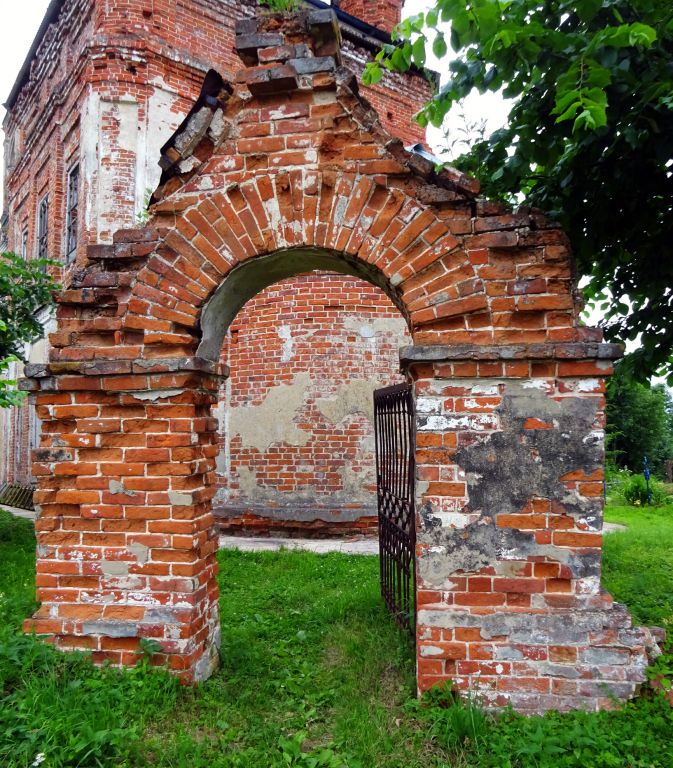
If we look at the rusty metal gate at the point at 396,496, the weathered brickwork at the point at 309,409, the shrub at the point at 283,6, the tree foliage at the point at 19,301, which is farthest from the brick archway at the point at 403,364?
the weathered brickwork at the point at 309,409

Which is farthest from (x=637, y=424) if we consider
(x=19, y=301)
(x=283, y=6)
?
(x=283, y=6)

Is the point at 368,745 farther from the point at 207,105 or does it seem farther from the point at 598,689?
the point at 207,105

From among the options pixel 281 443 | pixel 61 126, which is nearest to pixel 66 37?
pixel 61 126

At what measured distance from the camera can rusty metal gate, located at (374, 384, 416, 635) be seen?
4363mm

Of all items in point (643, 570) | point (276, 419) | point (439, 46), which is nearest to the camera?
point (439, 46)

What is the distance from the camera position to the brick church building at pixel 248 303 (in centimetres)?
923

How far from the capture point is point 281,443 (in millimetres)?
9352

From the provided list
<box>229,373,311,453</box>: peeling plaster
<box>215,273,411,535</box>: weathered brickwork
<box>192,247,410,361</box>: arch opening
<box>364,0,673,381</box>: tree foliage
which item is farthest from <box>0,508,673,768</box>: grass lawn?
<box>229,373,311,453</box>: peeling plaster

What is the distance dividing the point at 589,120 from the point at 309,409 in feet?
23.3

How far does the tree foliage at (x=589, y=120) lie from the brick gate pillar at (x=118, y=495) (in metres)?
2.38

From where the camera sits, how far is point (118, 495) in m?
3.67

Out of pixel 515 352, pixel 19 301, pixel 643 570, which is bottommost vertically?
pixel 643 570

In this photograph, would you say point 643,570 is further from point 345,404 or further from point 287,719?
point 287,719

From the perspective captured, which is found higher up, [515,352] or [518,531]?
[515,352]
